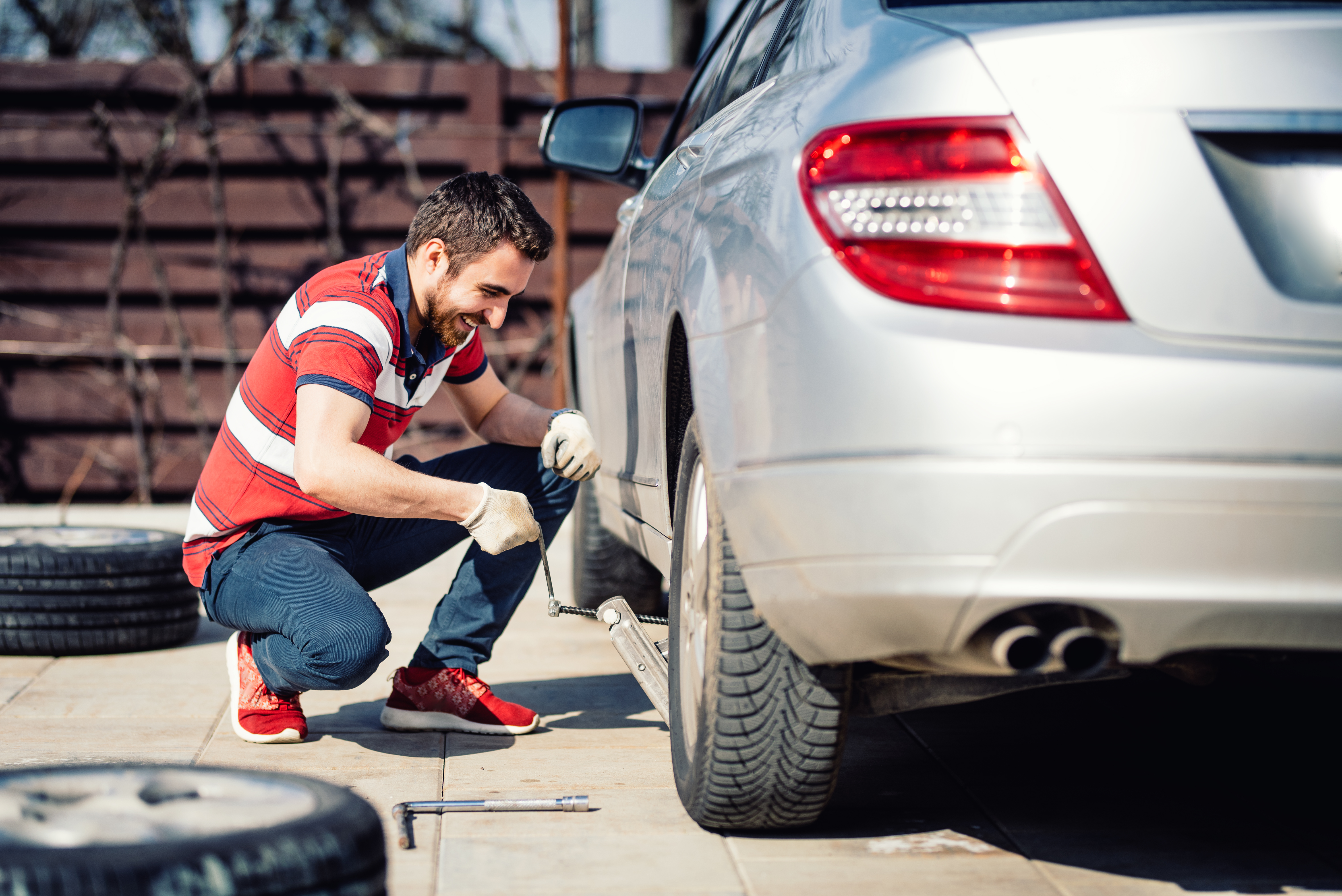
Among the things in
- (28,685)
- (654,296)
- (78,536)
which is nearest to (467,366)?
(654,296)

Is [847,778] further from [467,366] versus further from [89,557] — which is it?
[89,557]

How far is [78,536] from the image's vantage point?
3.92 meters

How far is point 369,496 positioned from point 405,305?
0.46 meters

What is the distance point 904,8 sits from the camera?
1802 millimetres

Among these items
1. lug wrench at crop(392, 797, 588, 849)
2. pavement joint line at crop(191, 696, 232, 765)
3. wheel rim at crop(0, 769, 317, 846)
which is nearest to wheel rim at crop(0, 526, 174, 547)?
pavement joint line at crop(191, 696, 232, 765)

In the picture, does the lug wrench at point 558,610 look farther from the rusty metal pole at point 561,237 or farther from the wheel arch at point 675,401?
the rusty metal pole at point 561,237

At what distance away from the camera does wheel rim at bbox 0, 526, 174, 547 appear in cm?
376

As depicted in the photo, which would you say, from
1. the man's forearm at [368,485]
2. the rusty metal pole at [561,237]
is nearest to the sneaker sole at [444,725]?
the man's forearm at [368,485]

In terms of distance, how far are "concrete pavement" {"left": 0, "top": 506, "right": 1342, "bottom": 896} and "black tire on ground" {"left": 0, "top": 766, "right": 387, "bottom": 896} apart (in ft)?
1.51

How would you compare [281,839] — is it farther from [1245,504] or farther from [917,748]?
[917,748]

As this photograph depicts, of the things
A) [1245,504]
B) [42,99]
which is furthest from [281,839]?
[42,99]

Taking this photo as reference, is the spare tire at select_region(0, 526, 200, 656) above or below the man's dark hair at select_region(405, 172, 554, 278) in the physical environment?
below

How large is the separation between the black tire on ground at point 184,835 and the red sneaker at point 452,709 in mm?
1259

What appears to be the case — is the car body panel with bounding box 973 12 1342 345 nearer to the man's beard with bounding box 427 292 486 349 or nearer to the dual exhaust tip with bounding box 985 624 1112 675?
the dual exhaust tip with bounding box 985 624 1112 675
